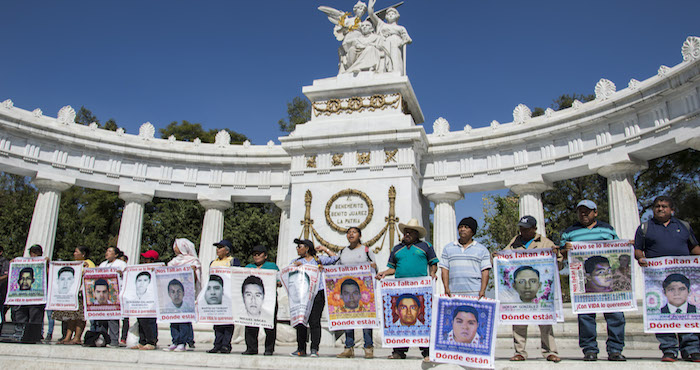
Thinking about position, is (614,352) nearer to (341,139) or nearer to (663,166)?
(341,139)

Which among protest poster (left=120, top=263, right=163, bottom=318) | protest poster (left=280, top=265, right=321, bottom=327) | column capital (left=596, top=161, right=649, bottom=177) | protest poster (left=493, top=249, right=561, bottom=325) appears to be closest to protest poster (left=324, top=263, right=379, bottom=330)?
protest poster (left=280, top=265, right=321, bottom=327)

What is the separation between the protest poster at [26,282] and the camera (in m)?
12.0

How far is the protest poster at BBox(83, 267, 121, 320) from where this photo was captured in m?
11.5

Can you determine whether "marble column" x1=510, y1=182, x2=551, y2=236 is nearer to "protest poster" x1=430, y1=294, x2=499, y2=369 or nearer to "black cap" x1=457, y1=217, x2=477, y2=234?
"black cap" x1=457, y1=217, x2=477, y2=234

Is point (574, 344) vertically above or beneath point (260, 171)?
beneath

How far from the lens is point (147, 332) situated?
1083cm

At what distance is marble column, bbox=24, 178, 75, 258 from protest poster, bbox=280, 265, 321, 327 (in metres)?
16.3

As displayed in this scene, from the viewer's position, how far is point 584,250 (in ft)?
28.2

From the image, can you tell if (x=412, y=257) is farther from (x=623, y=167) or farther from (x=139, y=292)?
(x=623, y=167)

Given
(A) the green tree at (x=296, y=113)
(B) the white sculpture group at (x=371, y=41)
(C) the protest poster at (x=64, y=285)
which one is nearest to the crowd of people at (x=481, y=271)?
(C) the protest poster at (x=64, y=285)

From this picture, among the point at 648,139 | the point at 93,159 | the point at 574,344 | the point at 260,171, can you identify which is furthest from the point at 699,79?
the point at 93,159

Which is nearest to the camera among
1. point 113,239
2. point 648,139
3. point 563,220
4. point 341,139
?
point 648,139

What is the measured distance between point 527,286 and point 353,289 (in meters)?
2.95

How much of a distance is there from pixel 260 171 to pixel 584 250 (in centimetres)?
1881
